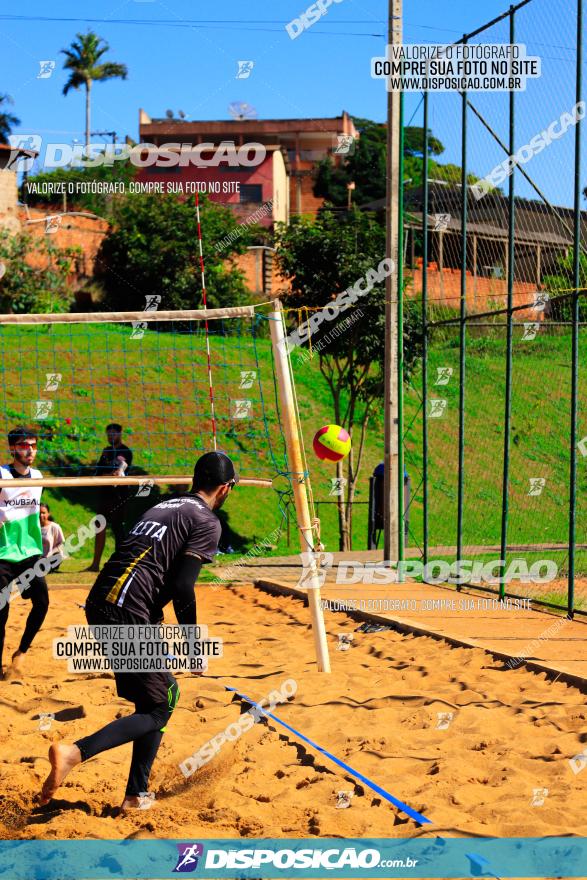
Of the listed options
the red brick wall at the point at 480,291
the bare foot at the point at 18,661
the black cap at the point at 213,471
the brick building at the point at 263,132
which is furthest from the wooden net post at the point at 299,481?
the brick building at the point at 263,132

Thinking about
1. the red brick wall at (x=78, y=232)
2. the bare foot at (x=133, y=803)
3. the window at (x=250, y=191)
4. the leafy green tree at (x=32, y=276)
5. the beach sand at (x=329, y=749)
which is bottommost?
the beach sand at (x=329, y=749)

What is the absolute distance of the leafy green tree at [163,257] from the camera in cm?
3212

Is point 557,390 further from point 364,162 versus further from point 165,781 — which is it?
point 364,162

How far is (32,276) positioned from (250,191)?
79.7ft

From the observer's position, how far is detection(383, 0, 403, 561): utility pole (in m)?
12.0

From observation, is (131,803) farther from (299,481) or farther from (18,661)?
(299,481)

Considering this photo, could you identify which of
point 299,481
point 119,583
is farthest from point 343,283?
point 119,583

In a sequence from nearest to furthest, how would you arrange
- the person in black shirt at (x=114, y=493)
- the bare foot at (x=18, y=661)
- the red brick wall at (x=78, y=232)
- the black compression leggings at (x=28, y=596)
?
the black compression leggings at (x=28, y=596) < the bare foot at (x=18, y=661) < the person in black shirt at (x=114, y=493) < the red brick wall at (x=78, y=232)

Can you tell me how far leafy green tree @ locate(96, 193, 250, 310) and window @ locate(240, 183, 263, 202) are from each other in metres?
14.7

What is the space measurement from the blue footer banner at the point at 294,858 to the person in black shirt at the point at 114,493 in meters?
8.39

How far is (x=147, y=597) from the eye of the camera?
14.5ft

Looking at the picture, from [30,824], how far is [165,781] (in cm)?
86

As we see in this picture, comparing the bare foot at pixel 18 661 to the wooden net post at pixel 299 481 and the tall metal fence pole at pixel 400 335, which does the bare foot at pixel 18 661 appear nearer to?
the wooden net post at pixel 299 481

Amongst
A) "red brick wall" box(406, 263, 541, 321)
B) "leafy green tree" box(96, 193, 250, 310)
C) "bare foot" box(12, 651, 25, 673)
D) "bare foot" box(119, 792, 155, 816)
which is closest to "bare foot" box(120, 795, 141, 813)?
"bare foot" box(119, 792, 155, 816)
